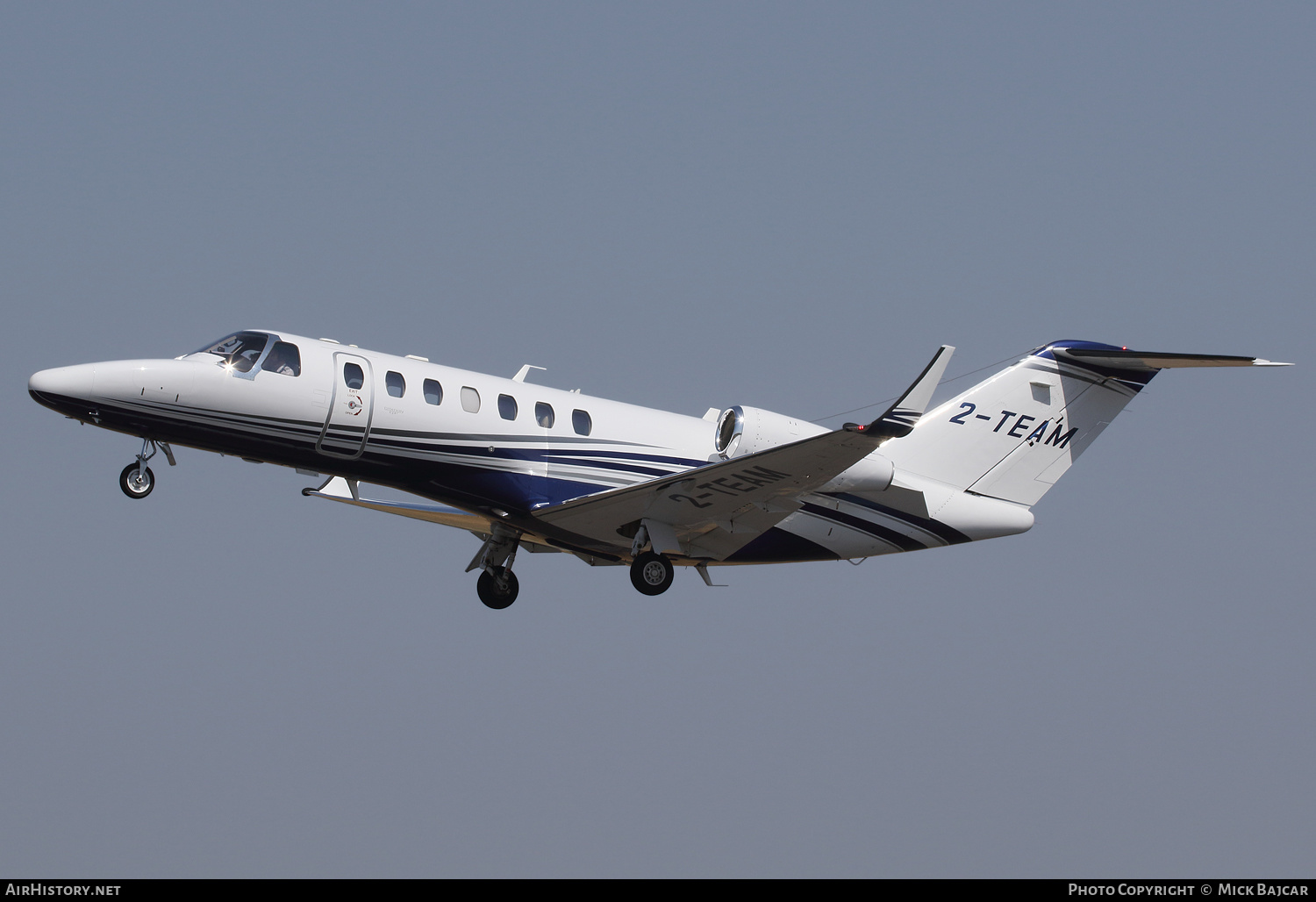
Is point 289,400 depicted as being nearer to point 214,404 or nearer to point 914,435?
point 214,404

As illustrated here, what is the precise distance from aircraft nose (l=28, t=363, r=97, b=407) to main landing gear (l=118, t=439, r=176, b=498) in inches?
43.1

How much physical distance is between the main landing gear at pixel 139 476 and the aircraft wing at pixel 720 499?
5.30 m

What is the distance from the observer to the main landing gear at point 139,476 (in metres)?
18.8

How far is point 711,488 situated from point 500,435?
10.1 feet

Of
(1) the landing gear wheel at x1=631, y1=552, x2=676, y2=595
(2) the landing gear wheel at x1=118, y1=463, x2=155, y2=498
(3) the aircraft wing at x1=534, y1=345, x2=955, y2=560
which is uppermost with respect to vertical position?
(3) the aircraft wing at x1=534, y1=345, x2=955, y2=560

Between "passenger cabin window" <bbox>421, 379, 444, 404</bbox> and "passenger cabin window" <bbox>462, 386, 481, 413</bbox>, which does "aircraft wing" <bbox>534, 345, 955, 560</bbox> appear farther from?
"passenger cabin window" <bbox>421, 379, 444, 404</bbox>

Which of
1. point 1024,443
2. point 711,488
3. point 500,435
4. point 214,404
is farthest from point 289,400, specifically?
point 1024,443

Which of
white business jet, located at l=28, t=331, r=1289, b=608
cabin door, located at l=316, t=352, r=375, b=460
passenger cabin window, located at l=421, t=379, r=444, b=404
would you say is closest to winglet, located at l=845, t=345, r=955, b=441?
white business jet, located at l=28, t=331, r=1289, b=608

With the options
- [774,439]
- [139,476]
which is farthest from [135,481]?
[774,439]

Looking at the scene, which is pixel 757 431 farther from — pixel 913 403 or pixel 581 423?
pixel 913 403

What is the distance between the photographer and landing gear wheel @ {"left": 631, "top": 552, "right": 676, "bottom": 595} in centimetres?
2094

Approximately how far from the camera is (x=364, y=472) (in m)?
19.8

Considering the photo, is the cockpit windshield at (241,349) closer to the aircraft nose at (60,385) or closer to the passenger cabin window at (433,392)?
the aircraft nose at (60,385)

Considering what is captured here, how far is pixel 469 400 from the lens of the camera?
20062mm
